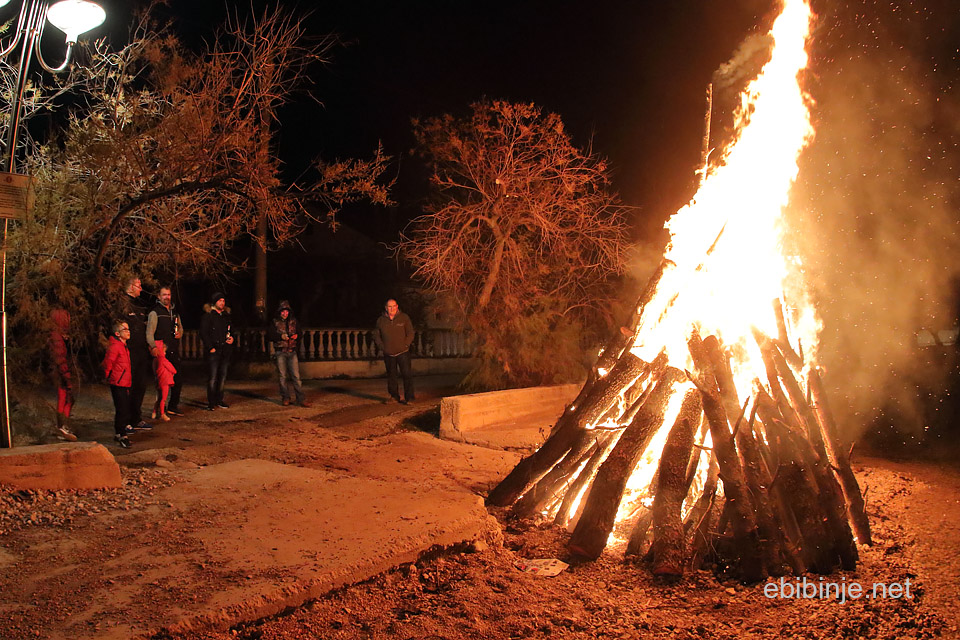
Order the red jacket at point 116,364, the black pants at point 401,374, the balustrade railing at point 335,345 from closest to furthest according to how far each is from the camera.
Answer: the red jacket at point 116,364
the black pants at point 401,374
the balustrade railing at point 335,345

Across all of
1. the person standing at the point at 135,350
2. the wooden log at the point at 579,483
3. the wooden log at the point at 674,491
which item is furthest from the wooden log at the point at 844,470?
the person standing at the point at 135,350

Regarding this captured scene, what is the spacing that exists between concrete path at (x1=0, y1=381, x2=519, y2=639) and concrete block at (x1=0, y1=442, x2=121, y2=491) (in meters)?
0.49

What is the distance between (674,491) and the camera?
4441 mm

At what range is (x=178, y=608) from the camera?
3365 millimetres

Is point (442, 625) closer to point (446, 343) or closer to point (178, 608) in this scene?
point (178, 608)

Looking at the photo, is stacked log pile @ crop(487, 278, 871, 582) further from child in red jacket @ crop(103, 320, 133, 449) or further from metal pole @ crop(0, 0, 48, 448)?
child in red jacket @ crop(103, 320, 133, 449)

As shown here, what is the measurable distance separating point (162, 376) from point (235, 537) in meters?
5.39

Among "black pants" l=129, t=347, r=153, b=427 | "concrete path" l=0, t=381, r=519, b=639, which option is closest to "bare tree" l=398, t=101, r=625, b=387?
"concrete path" l=0, t=381, r=519, b=639

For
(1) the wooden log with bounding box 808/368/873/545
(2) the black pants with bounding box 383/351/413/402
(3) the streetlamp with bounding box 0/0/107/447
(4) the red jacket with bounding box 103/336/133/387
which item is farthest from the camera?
(2) the black pants with bounding box 383/351/413/402

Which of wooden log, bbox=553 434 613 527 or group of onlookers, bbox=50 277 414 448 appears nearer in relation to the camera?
wooden log, bbox=553 434 613 527

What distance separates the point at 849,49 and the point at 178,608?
945 cm

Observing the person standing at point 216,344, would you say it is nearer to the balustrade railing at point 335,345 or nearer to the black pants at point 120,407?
the black pants at point 120,407

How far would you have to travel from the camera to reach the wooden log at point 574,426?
5.24m

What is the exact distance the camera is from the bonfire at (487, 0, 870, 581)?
4289 mm
